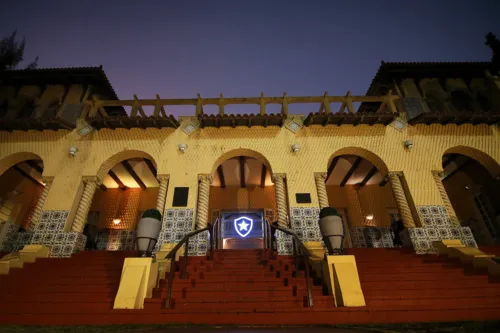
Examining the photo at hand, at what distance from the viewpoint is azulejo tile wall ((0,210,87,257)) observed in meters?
7.82

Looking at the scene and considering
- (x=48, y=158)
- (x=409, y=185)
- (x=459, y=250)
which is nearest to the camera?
(x=459, y=250)

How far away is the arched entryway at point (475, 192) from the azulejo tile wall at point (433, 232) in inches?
97.5

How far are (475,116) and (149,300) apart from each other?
37.6ft

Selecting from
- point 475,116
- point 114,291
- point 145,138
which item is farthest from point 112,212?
point 475,116

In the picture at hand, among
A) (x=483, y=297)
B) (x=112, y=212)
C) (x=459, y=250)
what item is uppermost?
(x=112, y=212)

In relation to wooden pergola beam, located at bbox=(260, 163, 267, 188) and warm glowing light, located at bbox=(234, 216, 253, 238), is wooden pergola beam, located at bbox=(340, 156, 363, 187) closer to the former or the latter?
wooden pergola beam, located at bbox=(260, 163, 267, 188)

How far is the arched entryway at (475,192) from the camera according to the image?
1026cm

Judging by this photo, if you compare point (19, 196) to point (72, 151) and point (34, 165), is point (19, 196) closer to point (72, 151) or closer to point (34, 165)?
point (34, 165)

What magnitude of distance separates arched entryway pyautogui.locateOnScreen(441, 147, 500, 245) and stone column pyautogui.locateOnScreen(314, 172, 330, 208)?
194 inches

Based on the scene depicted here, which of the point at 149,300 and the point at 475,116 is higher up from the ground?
the point at 475,116

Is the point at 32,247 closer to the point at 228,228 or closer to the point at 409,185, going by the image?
the point at 228,228

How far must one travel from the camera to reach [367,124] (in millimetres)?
9805

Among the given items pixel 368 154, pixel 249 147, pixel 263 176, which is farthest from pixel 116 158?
pixel 368 154

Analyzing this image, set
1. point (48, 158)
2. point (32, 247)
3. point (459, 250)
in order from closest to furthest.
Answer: point (459, 250) → point (32, 247) → point (48, 158)
